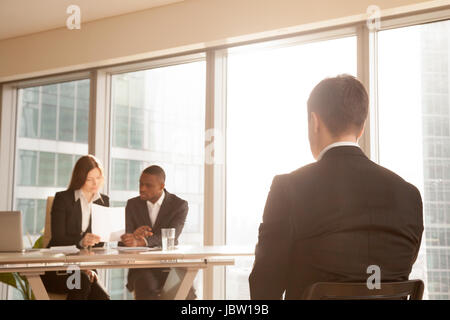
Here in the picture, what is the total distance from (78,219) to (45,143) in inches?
97.1

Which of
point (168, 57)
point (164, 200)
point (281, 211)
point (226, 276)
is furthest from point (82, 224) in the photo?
point (281, 211)

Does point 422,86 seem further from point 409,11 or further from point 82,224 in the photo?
point 82,224

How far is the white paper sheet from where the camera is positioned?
3.37m

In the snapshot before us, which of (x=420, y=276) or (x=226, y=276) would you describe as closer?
(x=420, y=276)

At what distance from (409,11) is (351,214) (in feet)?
10.7

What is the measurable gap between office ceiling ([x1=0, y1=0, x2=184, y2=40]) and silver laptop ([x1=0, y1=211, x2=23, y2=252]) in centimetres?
245

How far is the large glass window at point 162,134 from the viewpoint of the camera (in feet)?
16.9

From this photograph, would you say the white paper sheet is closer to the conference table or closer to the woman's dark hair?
the conference table

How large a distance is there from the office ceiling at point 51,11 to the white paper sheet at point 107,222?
2.42m

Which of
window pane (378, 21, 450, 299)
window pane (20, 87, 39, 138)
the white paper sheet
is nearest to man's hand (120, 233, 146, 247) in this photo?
the white paper sheet

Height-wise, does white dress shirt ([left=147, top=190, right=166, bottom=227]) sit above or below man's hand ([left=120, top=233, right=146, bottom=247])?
above

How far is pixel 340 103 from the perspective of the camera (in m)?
1.38

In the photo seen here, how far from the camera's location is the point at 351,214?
1.29 m
